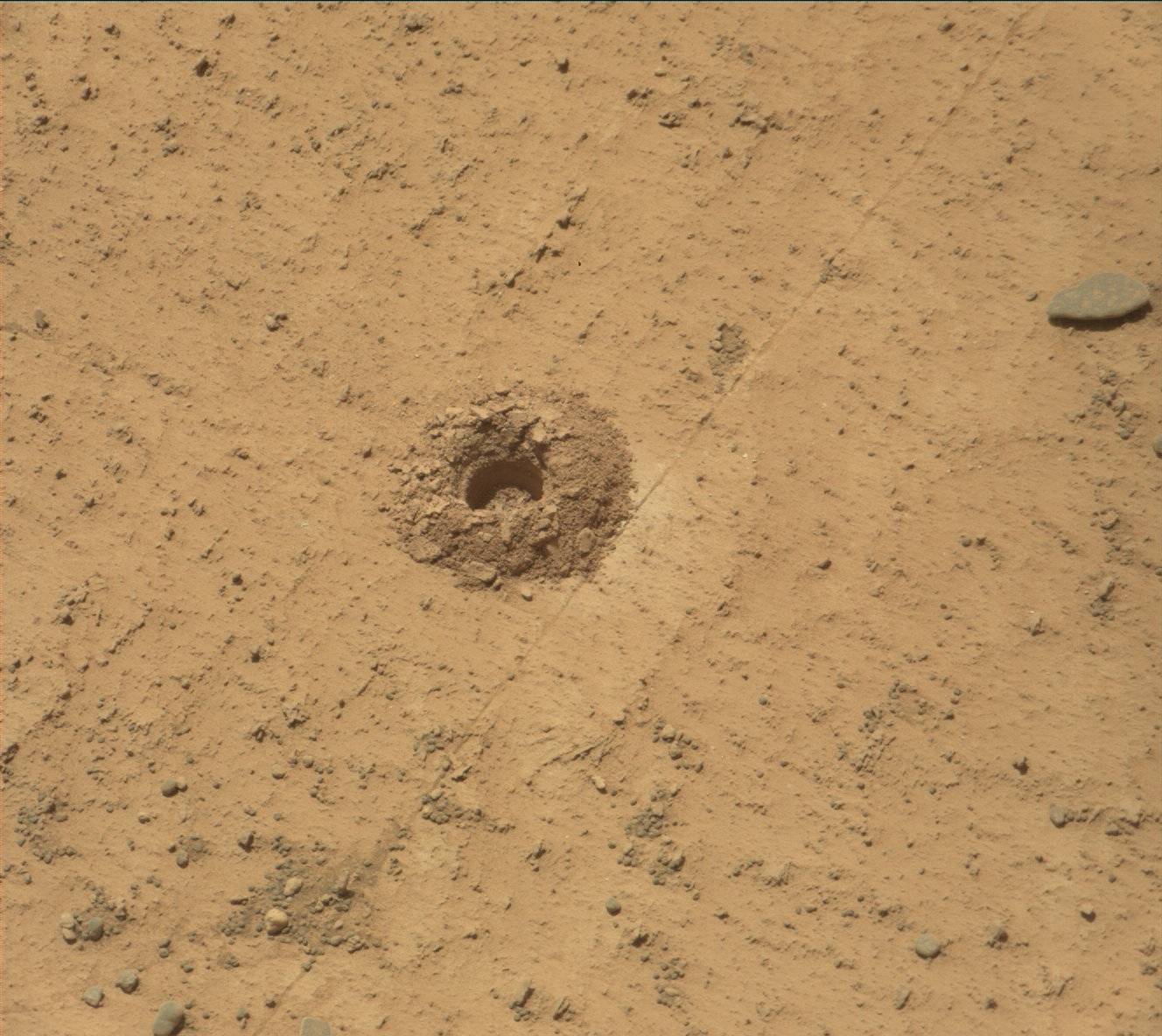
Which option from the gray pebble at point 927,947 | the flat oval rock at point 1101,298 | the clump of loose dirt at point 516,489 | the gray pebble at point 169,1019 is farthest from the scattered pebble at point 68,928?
the flat oval rock at point 1101,298

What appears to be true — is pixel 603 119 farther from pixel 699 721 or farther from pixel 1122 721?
pixel 1122 721

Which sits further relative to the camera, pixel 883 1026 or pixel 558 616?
pixel 558 616

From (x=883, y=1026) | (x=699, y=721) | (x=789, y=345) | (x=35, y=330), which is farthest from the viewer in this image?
(x=35, y=330)

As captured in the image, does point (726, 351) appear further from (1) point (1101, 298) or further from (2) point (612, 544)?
(1) point (1101, 298)

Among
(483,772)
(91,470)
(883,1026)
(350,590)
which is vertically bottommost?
(883,1026)

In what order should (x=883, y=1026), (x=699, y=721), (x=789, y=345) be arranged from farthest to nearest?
(x=789, y=345), (x=699, y=721), (x=883, y=1026)

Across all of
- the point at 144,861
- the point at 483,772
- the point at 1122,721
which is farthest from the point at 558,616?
the point at 1122,721

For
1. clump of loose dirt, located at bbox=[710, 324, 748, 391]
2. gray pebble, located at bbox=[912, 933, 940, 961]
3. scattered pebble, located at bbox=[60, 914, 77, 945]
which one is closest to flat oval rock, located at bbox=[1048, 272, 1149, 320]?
clump of loose dirt, located at bbox=[710, 324, 748, 391]

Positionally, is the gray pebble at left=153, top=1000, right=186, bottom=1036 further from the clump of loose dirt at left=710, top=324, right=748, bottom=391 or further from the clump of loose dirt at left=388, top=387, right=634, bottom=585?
the clump of loose dirt at left=710, top=324, right=748, bottom=391
